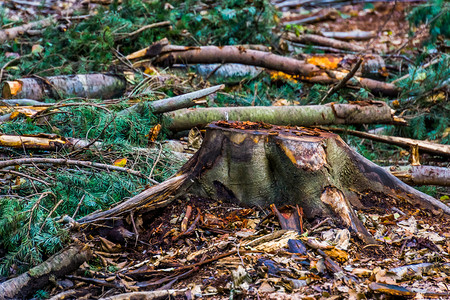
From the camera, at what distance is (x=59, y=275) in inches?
110

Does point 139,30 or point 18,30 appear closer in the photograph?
point 139,30

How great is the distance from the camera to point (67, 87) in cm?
614

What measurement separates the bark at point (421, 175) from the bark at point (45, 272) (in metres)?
3.30

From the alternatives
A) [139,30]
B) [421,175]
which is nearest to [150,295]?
[421,175]

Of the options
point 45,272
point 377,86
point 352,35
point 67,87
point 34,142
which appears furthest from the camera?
point 352,35

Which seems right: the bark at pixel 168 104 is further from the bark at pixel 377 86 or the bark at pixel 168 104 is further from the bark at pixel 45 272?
the bark at pixel 377 86

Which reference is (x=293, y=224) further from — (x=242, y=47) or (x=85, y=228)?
(x=242, y=47)

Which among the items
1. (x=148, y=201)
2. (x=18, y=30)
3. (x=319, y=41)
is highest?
A: (x=18, y=30)

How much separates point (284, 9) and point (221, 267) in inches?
438

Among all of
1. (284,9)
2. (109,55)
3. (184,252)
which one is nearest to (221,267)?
(184,252)

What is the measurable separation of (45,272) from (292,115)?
147 inches

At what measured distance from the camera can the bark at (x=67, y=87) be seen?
5.85 m

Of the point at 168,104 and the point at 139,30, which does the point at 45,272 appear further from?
the point at 139,30

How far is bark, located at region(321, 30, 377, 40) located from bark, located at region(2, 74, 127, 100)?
20.2 feet
